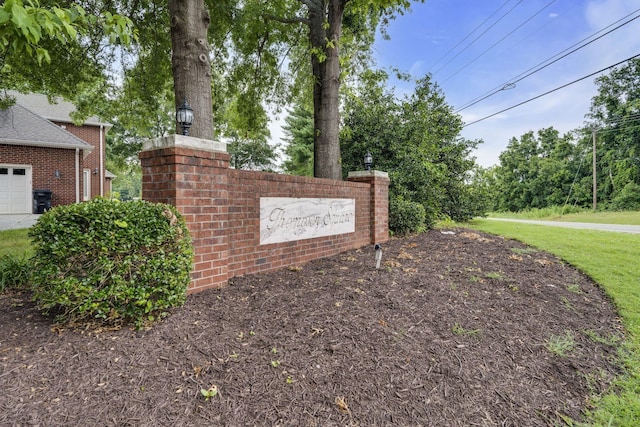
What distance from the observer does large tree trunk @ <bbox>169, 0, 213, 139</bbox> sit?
12.9 ft

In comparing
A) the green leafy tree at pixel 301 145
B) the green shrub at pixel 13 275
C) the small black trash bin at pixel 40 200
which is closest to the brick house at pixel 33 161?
the small black trash bin at pixel 40 200

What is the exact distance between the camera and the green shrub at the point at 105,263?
7.38ft

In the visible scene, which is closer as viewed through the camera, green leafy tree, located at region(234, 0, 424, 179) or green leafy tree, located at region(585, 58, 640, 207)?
green leafy tree, located at region(234, 0, 424, 179)

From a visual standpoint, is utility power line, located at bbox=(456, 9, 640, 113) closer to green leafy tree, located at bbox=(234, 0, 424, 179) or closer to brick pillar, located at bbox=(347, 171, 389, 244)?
green leafy tree, located at bbox=(234, 0, 424, 179)

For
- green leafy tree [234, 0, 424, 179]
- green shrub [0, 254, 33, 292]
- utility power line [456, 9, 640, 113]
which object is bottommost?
green shrub [0, 254, 33, 292]

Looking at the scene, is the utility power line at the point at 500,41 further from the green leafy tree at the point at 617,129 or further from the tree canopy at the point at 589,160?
the green leafy tree at the point at 617,129

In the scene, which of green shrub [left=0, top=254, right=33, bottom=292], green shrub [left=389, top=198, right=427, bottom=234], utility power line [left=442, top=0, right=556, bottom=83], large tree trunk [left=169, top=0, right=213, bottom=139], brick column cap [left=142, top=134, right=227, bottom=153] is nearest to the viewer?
brick column cap [left=142, top=134, right=227, bottom=153]

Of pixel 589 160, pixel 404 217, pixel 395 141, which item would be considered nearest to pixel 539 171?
pixel 589 160

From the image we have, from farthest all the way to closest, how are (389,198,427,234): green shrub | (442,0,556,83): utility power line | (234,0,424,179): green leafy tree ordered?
(442,0,556,83): utility power line → (389,198,427,234): green shrub → (234,0,424,179): green leafy tree

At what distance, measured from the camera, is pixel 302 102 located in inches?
406

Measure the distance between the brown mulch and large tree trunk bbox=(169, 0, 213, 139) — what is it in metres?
2.33

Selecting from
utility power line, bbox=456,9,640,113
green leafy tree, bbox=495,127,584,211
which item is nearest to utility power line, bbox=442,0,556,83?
utility power line, bbox=456,9,640,113

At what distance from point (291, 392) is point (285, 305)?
1079mm

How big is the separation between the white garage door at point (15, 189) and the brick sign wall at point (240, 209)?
13.1 meters
